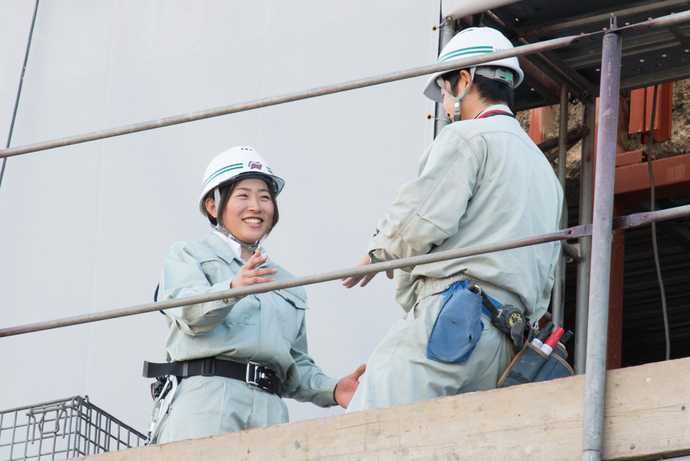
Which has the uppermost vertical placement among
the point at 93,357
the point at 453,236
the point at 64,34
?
the point at 64,34

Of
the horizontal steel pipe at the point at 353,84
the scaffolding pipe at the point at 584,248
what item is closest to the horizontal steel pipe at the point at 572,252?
the scaffolding pipe at the point at 584,248

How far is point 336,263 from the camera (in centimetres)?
552

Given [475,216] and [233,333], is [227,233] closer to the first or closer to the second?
[233,333]

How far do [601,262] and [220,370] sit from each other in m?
1.82

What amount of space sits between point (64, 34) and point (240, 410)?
382 cm

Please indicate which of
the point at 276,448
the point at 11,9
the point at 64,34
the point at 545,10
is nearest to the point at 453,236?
the point at 276,448

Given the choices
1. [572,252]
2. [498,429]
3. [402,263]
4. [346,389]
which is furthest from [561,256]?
[498,429]

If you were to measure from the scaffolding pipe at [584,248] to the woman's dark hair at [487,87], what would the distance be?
53.5 inches

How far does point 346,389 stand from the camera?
4305 millimetres

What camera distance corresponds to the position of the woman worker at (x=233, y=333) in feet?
12.9

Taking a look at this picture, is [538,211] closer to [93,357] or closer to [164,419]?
[164,419]

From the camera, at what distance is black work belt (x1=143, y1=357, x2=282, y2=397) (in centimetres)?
403

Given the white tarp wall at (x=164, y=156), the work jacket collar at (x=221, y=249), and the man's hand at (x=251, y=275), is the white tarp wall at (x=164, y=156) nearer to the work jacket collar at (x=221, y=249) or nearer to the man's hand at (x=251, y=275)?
the work jacket collar at (x=221, y=249)

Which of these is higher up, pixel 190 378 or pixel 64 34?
pixel 64 34
